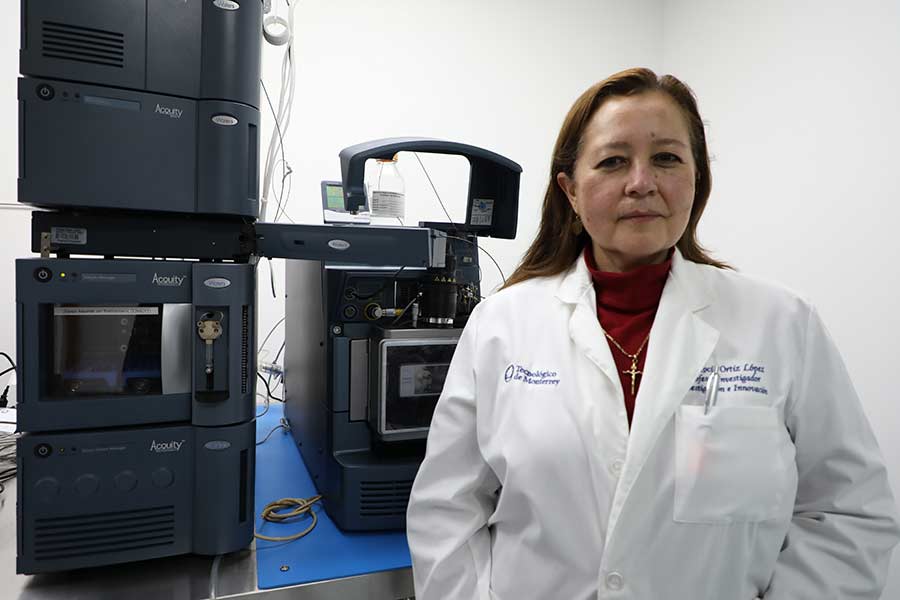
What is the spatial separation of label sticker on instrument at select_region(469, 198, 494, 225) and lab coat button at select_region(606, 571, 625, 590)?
850 millimetres

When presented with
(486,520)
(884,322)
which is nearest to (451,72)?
(884,322)

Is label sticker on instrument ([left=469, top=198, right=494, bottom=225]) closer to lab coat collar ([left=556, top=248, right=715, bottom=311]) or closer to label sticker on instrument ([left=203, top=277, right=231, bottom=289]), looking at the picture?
lab coat collar ([left=556, top=248, right=715, bottom=311])

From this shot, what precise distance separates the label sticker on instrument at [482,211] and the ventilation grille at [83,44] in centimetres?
78

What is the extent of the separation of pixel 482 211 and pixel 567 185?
0.38 meters

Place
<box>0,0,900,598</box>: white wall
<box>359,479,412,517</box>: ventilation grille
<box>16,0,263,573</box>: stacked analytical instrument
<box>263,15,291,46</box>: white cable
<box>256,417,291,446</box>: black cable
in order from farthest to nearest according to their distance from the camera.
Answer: <box>0,0,900,598</box>: white wall → <box>256,417,291,446</box>: black cable → <box>263,15,291,46</box>: white cable → <box>359,479,412,517</box>: ventilation grille → <box>16,0,263,573</box>: stacked analytical instrument

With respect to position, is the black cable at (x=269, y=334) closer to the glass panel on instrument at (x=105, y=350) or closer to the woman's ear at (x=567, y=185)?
the glass panel on instrument at (x=105, y=350)

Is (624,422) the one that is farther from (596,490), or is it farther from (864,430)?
(864,430)

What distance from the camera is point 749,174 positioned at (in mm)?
2270

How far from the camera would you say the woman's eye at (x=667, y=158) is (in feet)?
2.90

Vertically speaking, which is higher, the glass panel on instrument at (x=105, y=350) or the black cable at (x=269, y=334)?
the glass panel on instrument at (x=105, y=350)

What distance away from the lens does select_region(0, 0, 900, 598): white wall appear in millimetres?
1799

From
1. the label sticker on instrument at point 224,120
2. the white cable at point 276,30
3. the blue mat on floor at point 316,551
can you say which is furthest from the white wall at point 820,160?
the label sticker on instrument at point 224,120

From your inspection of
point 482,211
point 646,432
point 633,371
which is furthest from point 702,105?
point 646,432

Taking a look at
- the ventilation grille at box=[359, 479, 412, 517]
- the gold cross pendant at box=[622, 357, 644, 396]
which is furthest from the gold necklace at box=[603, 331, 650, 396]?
the ventilation grille at box=[359, 479, 412, 517]
